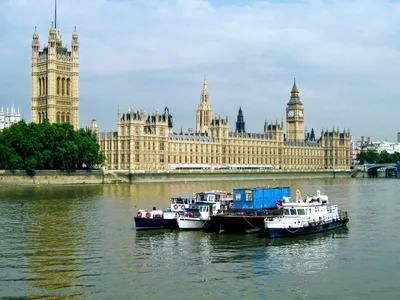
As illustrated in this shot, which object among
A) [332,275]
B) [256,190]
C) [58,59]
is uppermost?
[58,59]

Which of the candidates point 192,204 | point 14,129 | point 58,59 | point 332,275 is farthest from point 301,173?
point 332,275

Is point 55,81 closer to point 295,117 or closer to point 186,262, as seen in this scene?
point 295,117

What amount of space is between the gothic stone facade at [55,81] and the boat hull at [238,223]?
8269 centimetres

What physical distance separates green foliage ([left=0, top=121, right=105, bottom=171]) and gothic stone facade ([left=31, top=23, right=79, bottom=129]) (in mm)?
25602

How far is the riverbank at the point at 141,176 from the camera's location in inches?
3263

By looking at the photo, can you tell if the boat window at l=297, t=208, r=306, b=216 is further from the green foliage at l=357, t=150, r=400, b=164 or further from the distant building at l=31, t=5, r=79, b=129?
the green foliage at l=357, t=150, r=400, b=164

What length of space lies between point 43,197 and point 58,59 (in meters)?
60.5

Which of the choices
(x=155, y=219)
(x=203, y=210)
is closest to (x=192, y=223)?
(x=203, y=210)

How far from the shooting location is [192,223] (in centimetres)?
3866

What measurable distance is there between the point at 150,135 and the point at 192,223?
254 feet

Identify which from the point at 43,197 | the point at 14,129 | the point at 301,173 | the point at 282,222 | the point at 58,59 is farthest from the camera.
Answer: the point at 301,173

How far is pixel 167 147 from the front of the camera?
391 feet

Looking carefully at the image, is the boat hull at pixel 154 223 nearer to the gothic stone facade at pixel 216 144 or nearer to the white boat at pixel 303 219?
the white boat at pixel 303 219

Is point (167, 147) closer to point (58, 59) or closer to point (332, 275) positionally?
point (58, 59)
